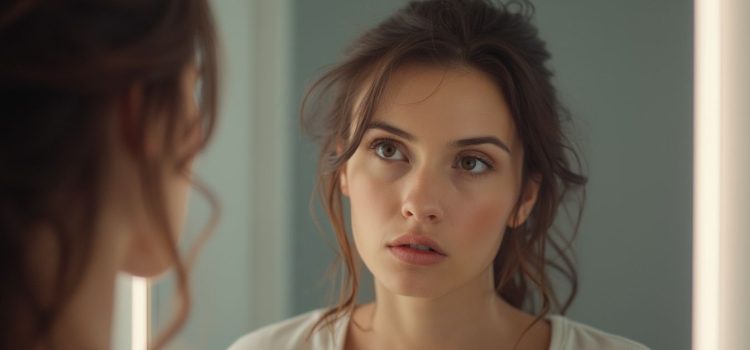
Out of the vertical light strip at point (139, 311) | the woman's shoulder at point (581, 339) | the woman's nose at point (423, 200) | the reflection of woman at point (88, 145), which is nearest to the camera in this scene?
the reflection of woman at point (88, 145)

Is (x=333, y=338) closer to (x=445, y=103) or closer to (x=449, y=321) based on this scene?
(x=449, y=321)

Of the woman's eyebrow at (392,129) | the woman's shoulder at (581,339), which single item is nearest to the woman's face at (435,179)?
the woman's eyebrow at (392,129)

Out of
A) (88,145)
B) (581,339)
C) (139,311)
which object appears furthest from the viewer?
(139,311)

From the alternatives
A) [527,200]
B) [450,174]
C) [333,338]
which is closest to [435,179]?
[450,174]

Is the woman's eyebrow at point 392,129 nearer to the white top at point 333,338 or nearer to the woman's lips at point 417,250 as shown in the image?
the woman's lips at point 417,250

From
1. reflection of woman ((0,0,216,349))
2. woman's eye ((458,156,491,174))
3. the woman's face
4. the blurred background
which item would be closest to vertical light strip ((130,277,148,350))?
the blurred background

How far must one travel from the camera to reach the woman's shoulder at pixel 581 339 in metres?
0.92

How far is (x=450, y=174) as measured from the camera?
2.70 feet

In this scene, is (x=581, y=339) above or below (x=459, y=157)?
below

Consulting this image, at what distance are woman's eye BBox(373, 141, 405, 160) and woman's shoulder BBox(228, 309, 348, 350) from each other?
226mm

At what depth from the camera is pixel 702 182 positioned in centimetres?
86

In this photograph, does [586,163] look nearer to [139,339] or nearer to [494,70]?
[494,70]

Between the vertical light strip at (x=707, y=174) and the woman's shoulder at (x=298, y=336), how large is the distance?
0.38 m

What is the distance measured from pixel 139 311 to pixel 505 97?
0.60 m
